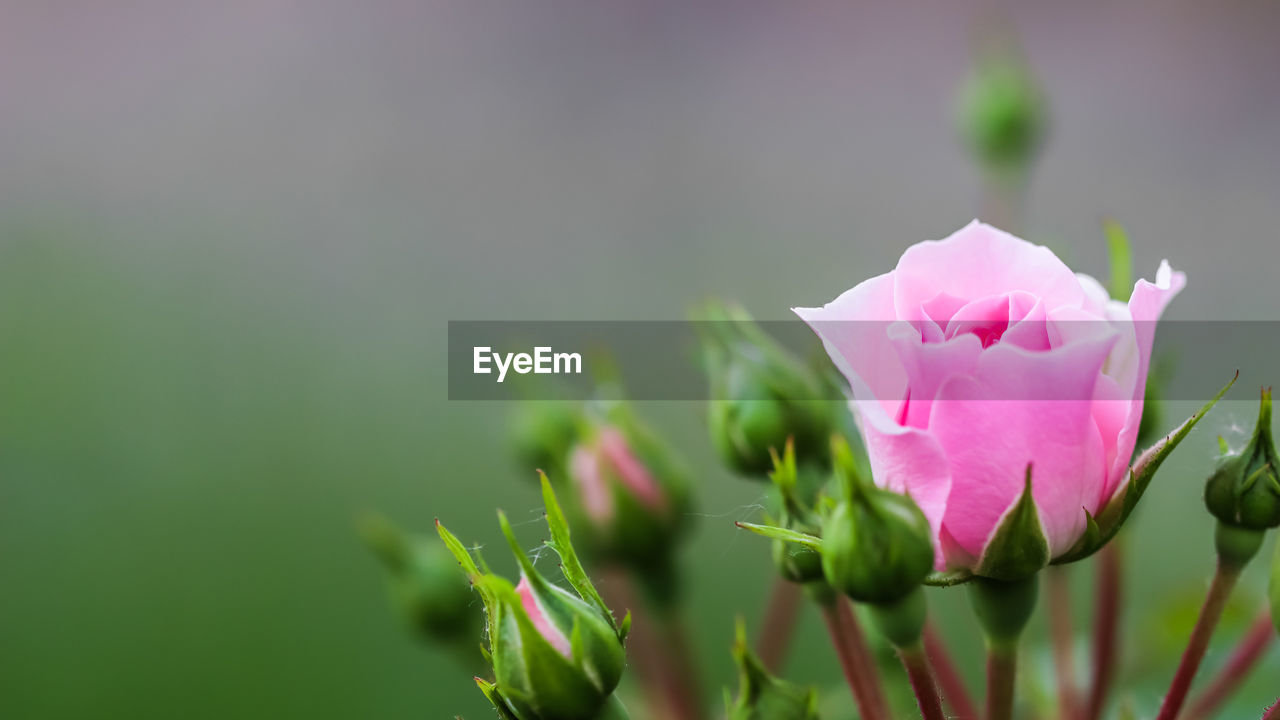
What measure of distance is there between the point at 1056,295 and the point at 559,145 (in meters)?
1.68

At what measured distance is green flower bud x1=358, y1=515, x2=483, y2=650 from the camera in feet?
1.75

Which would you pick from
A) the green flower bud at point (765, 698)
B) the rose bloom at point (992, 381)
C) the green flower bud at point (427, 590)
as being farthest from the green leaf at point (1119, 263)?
the green flower bud at point (427, 590)

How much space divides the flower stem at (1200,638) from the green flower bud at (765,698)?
0.31ft

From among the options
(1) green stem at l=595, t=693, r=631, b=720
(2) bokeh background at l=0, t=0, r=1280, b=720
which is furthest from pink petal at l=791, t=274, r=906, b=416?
(2) bokeh background at l=0, t=0, r=1280, b=720

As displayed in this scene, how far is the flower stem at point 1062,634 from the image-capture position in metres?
0.47

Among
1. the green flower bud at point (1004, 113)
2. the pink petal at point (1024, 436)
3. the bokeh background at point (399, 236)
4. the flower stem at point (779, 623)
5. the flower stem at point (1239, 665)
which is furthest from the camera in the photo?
the bokeh background at point (399, 236)

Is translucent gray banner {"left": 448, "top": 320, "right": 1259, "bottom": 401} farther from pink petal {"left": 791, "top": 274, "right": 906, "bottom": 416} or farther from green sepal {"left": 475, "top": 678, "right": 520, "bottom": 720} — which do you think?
green sepal {"left": 475, "top": 678, "right": 520, "bottom": 720}

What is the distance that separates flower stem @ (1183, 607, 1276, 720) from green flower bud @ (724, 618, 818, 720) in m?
0.16

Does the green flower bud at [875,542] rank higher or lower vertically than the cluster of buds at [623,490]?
higher

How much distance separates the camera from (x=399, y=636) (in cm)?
114

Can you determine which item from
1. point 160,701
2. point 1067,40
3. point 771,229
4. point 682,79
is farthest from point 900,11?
point 160,701

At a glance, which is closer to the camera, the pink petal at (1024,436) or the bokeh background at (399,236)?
the pink petal at (1024,436)

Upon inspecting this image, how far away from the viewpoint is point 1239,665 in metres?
0.38

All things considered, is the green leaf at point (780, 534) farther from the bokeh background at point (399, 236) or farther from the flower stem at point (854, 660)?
the bokeh background at point (399, 236)
